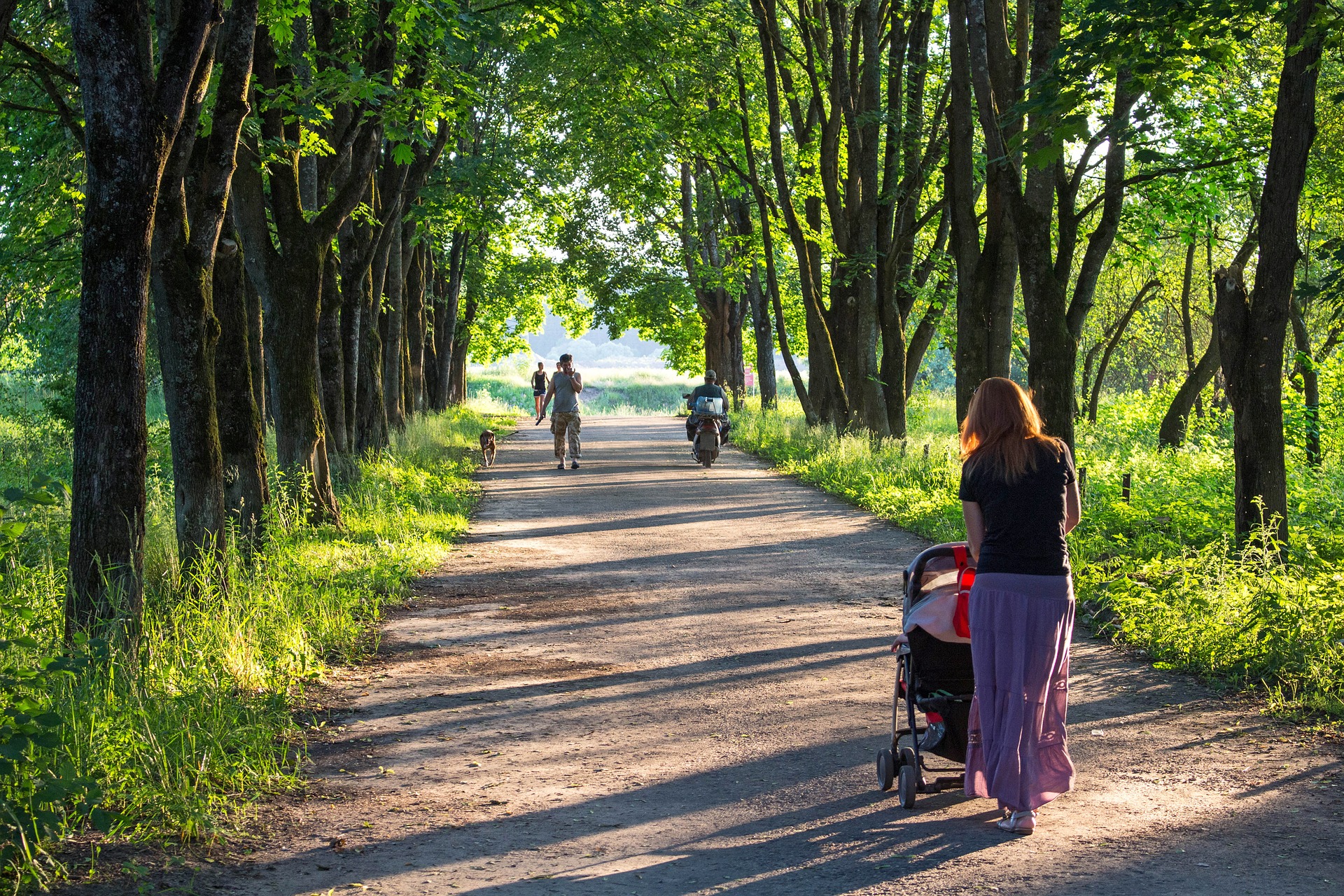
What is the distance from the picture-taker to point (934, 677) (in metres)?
5.36

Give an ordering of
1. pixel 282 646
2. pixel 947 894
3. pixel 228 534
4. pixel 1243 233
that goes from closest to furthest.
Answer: pixel 947 894, pixel 282 646, pixel 228 534, pixel 1243 233

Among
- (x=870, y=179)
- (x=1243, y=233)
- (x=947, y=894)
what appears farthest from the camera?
(x=1243, y=233)

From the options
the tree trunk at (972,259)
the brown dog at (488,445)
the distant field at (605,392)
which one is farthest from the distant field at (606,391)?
the tree trunk at (972,259)

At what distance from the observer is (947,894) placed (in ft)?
14.2

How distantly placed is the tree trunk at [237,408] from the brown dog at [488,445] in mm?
12123

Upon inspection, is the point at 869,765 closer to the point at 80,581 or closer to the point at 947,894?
the point at 947,894

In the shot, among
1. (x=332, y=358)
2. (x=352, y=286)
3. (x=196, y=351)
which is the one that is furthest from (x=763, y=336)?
(x=196, y=351)

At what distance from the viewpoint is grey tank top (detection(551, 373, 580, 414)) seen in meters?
21.8

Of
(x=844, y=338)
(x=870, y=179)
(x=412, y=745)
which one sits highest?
(x=870, y=179)

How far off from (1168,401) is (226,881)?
25.8 m

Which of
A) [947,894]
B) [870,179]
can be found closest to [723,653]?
[947,894]

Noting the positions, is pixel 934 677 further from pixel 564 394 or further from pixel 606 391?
pixel 606 391

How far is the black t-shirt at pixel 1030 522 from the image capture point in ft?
16.6

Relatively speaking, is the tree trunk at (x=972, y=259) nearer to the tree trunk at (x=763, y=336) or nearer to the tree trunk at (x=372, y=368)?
the tree trunk at (x=372, y=368)
